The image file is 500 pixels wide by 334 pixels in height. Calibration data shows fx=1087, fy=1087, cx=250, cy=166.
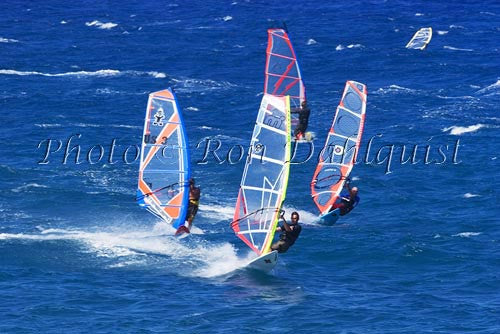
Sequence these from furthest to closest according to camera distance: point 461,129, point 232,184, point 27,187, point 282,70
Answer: point 461,129 → point 282,70 → point 232,184 → point 27,187

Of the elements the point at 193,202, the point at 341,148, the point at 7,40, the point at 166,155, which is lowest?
the point at 7,40

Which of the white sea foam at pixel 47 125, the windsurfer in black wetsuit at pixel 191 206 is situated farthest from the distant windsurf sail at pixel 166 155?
the white sea foam at pixel 47 125

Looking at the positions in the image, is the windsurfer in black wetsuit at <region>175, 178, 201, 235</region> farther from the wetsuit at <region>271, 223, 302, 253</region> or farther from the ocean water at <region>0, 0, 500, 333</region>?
the wetsuit at <region>271, 223, 302, 253</region>

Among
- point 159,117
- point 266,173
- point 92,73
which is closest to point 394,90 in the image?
point 92,73

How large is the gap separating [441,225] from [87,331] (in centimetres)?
2319

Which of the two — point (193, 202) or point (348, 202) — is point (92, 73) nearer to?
point (348, 202)

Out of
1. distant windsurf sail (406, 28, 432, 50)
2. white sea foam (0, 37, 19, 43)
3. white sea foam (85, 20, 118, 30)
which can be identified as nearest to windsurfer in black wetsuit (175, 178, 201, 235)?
distant windsurf sail (406, 28, 432, 50)

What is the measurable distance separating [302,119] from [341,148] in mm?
8411

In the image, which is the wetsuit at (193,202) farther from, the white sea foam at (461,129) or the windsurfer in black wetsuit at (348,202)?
the white sea foam at (461,129)

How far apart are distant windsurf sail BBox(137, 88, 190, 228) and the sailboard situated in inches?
792

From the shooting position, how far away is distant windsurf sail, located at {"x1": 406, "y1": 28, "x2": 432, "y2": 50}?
360 ft

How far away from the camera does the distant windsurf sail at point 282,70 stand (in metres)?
73.4

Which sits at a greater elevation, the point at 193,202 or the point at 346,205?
the point at 193,202

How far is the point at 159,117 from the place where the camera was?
179 feet
